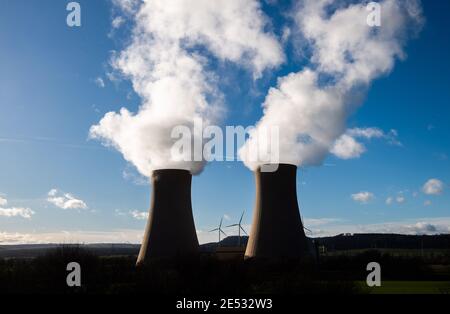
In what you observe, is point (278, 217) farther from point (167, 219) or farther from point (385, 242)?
point (385, 242)

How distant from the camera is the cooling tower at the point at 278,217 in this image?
20781 mm

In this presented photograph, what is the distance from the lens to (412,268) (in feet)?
82.2

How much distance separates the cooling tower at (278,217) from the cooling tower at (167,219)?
320 cm

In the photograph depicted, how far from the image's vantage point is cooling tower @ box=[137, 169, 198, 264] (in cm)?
2173

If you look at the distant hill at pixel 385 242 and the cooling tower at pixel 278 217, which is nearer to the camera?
the cooling tower at pixel 278 217

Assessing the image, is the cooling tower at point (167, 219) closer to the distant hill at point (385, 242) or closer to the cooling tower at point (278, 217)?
the cooling tower at point (278, 217)

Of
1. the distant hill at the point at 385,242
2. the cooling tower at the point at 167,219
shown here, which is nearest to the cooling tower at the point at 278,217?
the cooling tower at the point at 167,219

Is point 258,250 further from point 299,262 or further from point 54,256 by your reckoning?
point 54,256

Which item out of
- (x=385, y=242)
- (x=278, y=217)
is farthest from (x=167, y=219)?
(x=385, y=242)

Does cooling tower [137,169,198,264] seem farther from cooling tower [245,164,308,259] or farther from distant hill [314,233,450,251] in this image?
distant hill [314,233,450,251]

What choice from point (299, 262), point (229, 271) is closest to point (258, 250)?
point (299, 262)

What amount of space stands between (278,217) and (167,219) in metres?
4.88

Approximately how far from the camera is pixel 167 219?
2177 centimetres

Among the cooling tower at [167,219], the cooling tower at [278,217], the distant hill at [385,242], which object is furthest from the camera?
the distant hill at [385,242]
